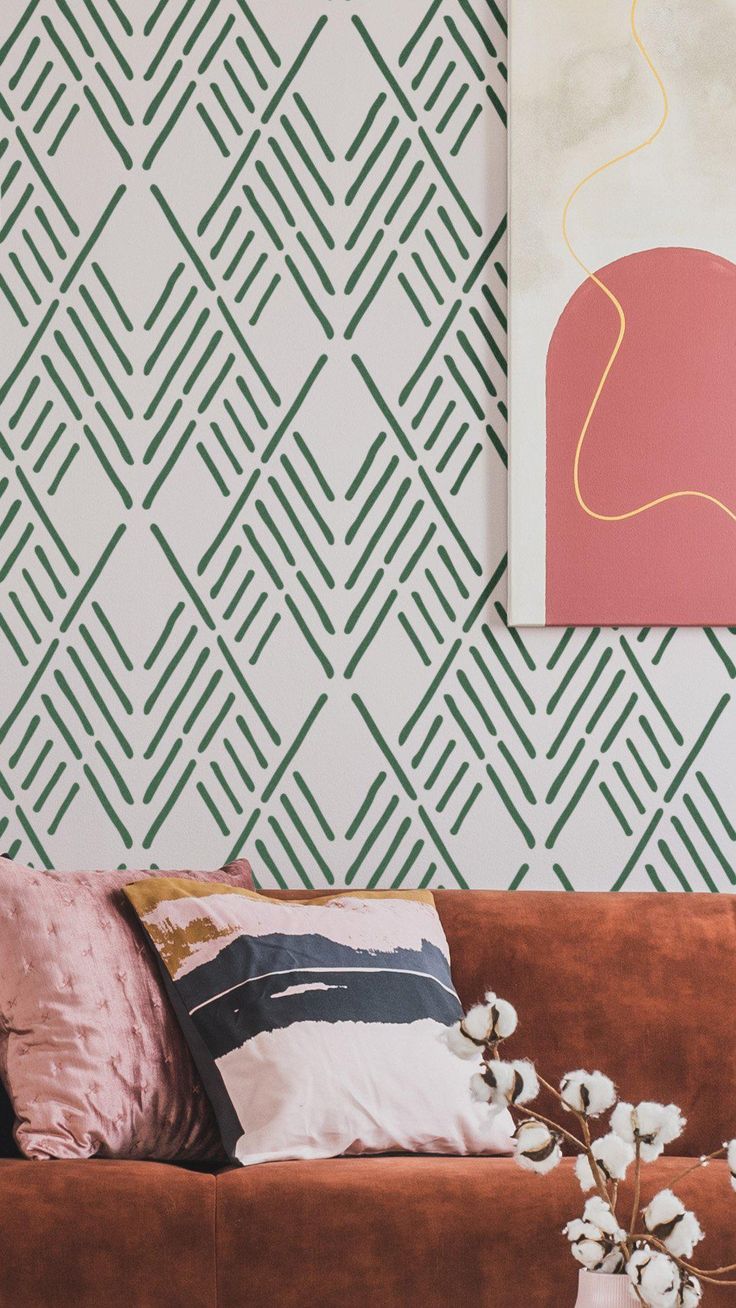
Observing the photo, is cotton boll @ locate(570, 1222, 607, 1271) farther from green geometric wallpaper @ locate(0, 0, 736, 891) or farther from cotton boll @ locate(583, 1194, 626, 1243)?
green geometric wallpaper @ locate(0, 0, 736, 891)

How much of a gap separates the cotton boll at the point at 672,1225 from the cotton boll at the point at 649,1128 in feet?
0.10

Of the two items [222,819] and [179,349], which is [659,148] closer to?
[179,349]

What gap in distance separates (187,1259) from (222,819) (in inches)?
37.9

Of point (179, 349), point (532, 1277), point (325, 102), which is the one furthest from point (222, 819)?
point (325, 102)

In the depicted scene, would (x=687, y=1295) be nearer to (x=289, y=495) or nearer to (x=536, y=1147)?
(x=536, y=1147)

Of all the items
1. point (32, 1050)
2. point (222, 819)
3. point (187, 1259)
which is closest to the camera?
point (187, 1259)

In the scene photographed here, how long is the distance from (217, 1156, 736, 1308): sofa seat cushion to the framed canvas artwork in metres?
1.10

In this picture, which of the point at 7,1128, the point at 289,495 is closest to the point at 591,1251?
the point at 7,1128

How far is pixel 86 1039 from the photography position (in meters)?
1.81

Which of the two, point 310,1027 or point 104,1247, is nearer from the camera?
point 104,1247

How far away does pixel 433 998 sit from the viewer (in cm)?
191

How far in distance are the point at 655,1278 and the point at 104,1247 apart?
88 cm

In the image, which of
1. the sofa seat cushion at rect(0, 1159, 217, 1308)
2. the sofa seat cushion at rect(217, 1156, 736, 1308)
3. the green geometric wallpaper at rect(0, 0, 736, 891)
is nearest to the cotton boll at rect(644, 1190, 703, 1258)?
the sofa seat cushion at rect(217, 1156, 736, 1308)

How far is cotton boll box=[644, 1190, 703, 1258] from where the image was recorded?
0.92m
